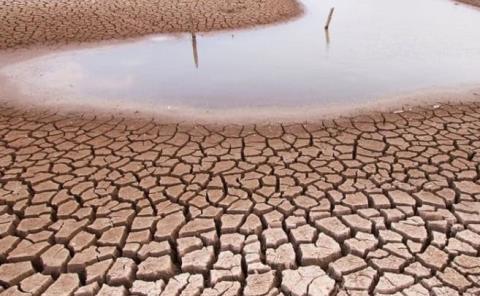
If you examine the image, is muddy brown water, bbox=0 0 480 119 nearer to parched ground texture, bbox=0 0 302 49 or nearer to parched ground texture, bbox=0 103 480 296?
parched ground texture, bbox=0 0 302 49

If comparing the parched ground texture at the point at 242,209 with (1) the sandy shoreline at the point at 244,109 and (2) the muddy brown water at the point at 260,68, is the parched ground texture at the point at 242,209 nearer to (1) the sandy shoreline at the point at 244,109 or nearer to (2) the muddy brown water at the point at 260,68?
(1) the sandy shoreline at the point at 244,109

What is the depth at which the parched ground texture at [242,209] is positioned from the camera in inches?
111

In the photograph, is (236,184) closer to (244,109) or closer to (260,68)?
(244,109)

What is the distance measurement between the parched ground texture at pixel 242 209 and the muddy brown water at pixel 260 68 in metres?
1.12

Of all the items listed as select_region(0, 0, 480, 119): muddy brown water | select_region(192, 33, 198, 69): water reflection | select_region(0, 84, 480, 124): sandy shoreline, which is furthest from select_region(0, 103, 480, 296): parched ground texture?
select_region(192, 33, 198, 69): water reflection

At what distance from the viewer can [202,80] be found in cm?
676

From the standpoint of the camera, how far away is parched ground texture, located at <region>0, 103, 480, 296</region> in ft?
9.25

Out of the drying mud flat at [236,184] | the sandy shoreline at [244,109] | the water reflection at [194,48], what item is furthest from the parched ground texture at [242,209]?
the water reflection at [194,48]

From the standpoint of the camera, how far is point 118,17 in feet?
33.3

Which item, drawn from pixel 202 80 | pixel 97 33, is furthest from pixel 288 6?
pixel 202 80

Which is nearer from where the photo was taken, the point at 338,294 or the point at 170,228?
the point at 338,294

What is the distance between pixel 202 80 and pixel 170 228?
3880 mm

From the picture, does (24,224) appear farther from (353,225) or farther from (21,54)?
(21,54)

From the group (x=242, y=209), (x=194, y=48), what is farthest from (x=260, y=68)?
(x=242, y=209)
